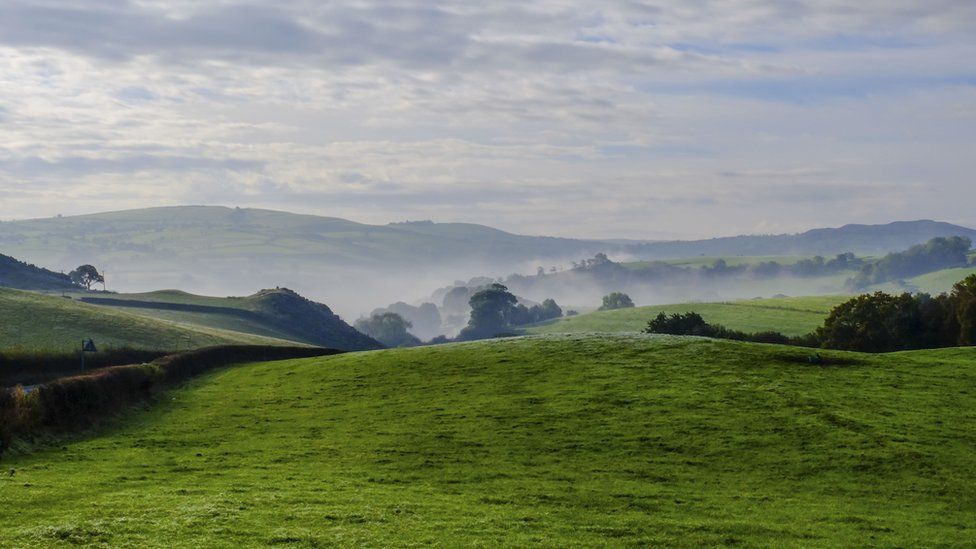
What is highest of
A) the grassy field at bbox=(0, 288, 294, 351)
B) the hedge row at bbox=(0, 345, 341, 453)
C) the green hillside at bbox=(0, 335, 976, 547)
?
the grassy field at bbox=(0, 288, 294, 351)

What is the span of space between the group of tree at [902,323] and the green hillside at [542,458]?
29.3 meters

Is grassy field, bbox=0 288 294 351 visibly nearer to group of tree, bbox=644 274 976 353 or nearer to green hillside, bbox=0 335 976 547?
green hillside, bbox=0 335 976 547

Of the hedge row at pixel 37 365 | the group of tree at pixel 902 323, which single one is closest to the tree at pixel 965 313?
the group of tree at pixel 902 323

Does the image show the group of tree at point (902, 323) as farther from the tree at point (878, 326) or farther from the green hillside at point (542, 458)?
the green hillside at point (542, 458)

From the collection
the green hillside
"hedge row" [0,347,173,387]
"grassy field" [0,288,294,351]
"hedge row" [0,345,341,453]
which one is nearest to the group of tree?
the green hillside

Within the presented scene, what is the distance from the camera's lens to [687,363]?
199 feet

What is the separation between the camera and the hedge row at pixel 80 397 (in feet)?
129

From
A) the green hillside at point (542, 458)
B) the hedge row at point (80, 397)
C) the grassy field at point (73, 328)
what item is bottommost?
the green hillside at point (542, 458)

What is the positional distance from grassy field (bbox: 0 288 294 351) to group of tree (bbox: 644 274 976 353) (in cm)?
7585

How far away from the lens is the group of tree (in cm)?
9094

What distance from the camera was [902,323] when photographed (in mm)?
95312

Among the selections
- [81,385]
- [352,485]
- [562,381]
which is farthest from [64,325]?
[352,485]

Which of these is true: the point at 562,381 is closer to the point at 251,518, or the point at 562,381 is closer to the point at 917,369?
the point at 917,369

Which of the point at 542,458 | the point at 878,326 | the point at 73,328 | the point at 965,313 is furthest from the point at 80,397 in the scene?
the point at 878,326
